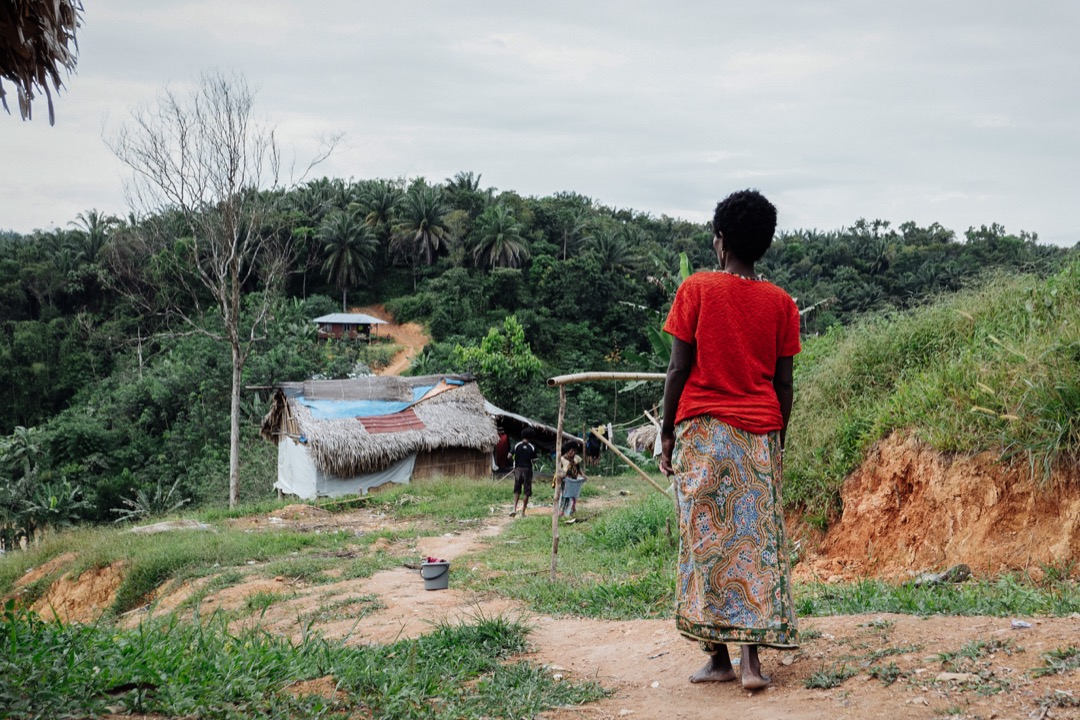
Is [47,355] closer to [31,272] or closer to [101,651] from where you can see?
[31,272]

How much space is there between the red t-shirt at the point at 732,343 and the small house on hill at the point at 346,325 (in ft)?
114

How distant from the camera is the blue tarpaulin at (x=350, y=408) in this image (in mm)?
19844

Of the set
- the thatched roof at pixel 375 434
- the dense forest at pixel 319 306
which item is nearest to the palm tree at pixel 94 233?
the dense forest at pixel 319 306

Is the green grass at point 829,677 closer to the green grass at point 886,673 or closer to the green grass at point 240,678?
the green grass at point 886,673

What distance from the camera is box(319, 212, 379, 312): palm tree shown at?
45.0 meters

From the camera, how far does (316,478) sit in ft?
63.0

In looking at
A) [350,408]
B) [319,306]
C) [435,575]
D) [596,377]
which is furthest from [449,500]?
[319,306]

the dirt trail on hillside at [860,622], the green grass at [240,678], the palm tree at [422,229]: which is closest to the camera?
the green grass at [240,678]

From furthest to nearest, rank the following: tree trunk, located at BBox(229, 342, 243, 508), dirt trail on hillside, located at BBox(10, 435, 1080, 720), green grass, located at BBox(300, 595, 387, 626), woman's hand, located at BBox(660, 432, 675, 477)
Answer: tree trunk, located at BBox(229, 342, 243, 508) < green grass, located at BBox(300, 595, 387, 626) < woman's hand, located at BBox(660, 432, 675, 477) < dirt trail on hillside, located at BBox(10, 435, 1080, 720)

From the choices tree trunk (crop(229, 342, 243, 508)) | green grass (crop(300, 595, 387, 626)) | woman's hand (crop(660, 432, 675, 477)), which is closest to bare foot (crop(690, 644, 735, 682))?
woman's hand (crop(660, 432, 675, 477))

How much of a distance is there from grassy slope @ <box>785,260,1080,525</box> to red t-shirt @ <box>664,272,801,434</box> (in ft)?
9.32

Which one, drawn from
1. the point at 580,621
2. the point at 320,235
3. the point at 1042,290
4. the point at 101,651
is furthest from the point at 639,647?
the point at 320,235

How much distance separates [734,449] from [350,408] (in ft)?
59.4

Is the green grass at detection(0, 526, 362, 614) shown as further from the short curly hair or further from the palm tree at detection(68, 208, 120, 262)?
the palm tree at detection(68, 208, 120, 262)
